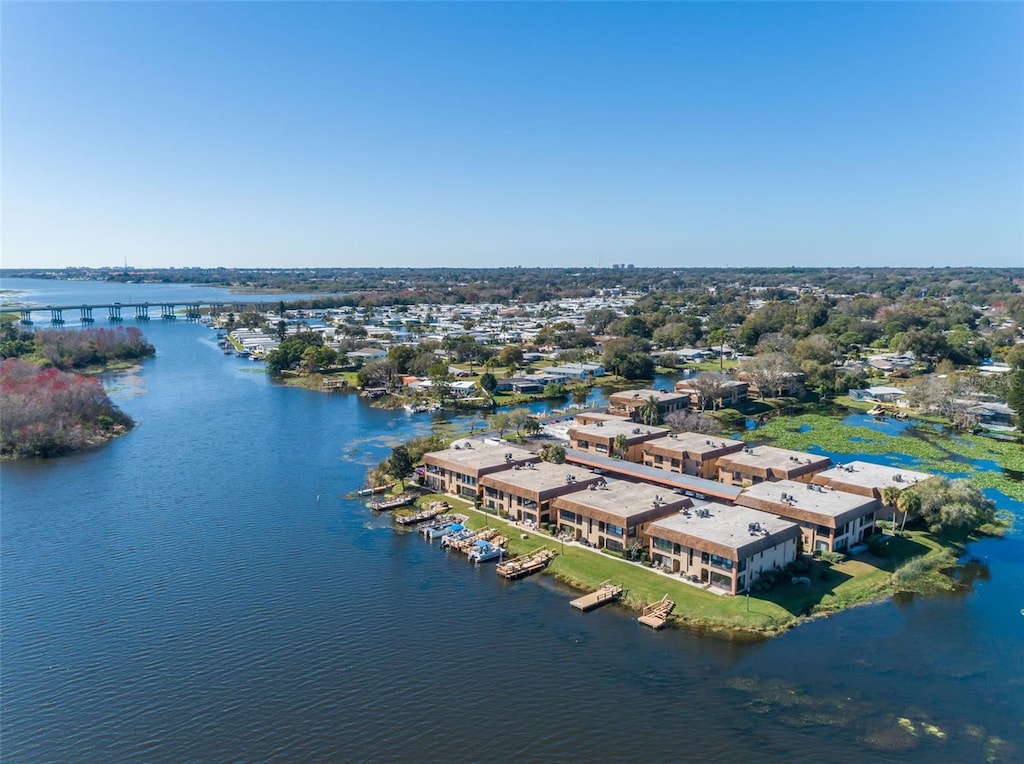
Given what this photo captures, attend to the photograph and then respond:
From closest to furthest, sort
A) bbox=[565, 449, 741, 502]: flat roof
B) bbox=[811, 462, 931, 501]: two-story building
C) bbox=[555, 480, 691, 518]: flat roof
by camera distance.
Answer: bbox=[555, 480, 691, 518]: flat roof < bbox=[811, 462, 931, 501]: two-story building < bbox=[565, 449, 741, 502]: flat roof

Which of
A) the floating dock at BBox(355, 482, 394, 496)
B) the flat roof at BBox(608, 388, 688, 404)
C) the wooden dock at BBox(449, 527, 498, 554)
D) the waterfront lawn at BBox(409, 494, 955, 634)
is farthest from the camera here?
the flat roof at BBox(608, 388, 688, 404)

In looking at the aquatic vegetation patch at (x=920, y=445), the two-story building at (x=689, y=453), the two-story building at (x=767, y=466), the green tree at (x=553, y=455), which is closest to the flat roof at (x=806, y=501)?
the two-story building at (x=767, y=466)

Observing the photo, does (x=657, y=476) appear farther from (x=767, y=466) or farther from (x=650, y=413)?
(x=650, y=413)

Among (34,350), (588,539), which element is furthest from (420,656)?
(34,350)

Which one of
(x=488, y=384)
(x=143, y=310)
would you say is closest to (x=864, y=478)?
(x=488, y=384)

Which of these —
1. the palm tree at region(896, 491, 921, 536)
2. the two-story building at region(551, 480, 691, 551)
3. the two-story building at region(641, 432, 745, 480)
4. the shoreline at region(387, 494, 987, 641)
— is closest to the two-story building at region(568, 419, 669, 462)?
the two-story building at region(641, 432, 745, 480)

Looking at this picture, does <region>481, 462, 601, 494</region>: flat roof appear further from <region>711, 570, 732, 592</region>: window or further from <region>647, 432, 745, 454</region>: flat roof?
<region>711, 570, 732, 592</region>: window
